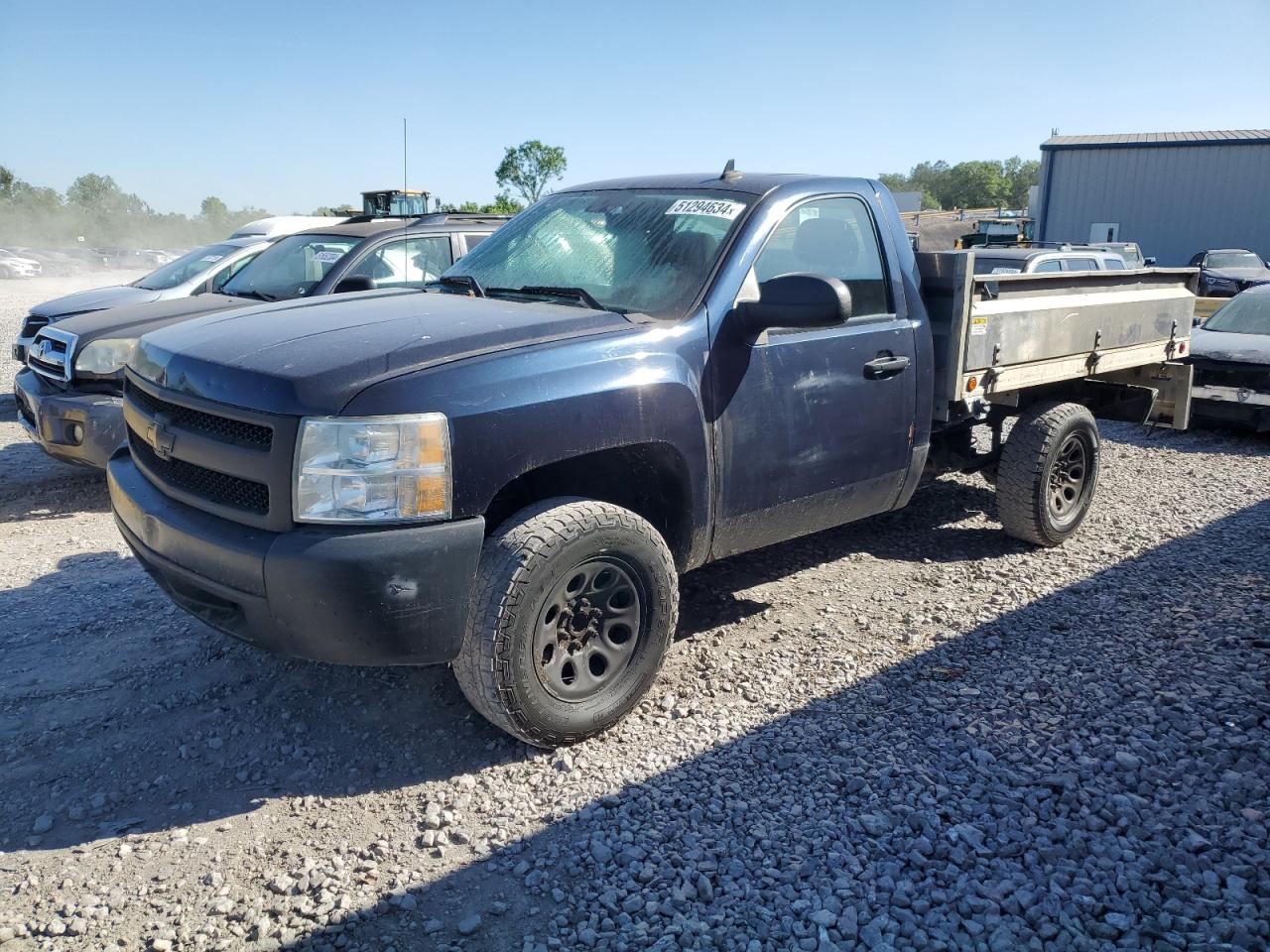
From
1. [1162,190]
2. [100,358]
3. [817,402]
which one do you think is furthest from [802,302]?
[1162,190]

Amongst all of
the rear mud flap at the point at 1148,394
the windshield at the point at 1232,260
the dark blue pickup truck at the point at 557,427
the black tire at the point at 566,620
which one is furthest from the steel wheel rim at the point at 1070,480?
the windshield at the point at 1232,260

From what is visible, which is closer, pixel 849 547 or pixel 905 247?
pixel 905 247

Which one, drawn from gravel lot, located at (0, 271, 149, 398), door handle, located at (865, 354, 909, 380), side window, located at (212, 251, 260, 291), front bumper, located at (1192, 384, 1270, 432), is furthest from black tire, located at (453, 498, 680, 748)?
gravel lot, located at (0, 271, 149, 398)

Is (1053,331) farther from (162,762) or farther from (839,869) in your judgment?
(162,762)

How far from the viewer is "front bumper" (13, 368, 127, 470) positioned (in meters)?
6.08

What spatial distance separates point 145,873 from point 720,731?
73.5 inches

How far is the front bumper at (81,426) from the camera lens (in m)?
6.08

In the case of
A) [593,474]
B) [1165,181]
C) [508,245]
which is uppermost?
[1165,181]

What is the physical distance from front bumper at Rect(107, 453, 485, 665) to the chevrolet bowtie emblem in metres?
0.30

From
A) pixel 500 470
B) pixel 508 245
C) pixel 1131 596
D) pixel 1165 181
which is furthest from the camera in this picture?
pixel 1165 181

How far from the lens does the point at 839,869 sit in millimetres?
2793

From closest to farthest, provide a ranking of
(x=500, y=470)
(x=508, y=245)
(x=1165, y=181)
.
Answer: (x=500, y=470) → (x=508, y=245) → (x=1165, y=181)

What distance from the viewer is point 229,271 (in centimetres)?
860

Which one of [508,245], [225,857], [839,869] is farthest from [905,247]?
[225,857]
